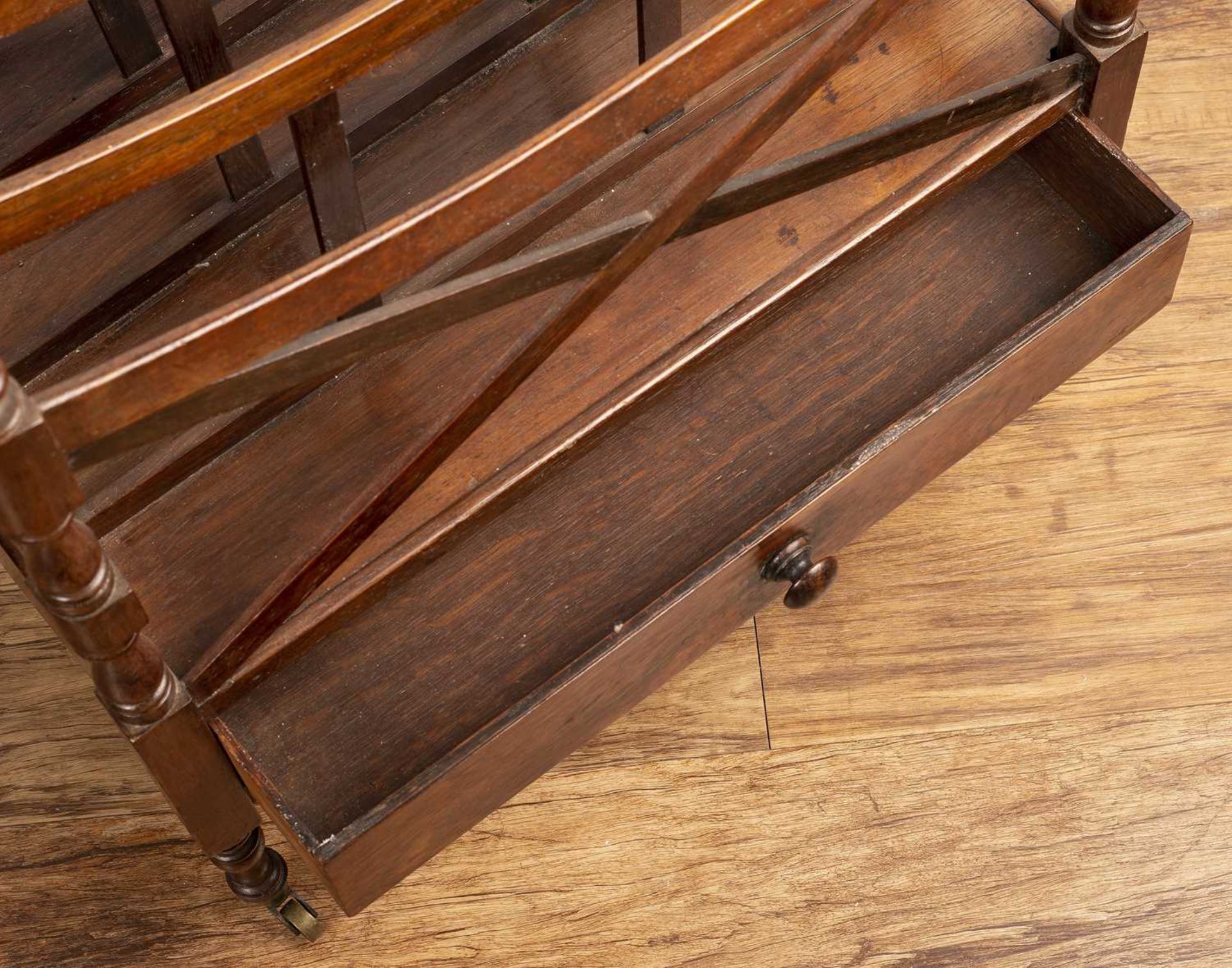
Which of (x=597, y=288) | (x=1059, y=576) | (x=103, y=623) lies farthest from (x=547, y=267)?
(x=1059, y=576)

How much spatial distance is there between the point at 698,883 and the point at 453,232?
2.01 feet

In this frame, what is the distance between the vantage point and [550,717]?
1.08 metres

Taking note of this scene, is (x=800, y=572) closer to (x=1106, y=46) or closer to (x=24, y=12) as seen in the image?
(x=1106, y=46)

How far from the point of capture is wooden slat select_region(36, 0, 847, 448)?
80 centimetres

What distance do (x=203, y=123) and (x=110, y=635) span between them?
26cm

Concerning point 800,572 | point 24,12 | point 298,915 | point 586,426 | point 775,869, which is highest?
point 24,12

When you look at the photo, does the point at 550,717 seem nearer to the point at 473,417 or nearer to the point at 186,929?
the point at 473,417

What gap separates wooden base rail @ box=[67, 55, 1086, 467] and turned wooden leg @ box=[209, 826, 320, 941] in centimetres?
38

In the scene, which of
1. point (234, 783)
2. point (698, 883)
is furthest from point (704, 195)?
point (698, 883)

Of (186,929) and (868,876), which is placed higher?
(186,929)

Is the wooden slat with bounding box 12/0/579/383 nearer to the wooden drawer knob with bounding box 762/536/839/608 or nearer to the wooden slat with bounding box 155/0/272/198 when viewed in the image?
the wooden slat with bounding box 155/0/272/198

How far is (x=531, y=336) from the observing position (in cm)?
100

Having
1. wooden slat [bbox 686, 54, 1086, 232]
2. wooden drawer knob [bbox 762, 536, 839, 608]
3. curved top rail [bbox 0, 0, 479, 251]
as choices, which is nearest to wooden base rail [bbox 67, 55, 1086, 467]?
wooden slat [bbox 686, 54, 1086, 232]

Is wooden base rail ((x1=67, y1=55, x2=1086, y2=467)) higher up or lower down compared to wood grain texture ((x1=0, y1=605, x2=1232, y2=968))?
higher up
